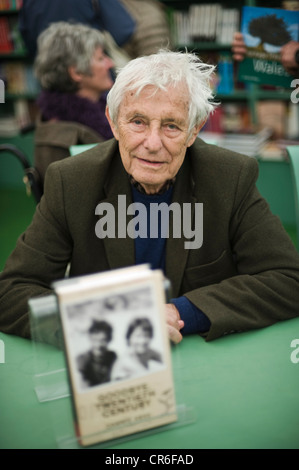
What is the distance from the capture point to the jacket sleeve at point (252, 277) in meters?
1.40

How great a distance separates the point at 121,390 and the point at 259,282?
25.0 inches

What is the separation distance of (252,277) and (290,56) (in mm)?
1483

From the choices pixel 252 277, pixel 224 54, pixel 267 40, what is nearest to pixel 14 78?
pixel 224 54

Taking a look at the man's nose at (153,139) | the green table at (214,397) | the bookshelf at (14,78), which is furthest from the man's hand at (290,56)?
the bookshelf at (14,78)

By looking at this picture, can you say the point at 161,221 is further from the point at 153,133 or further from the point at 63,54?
the point at 63,54

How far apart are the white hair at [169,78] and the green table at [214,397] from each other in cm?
62

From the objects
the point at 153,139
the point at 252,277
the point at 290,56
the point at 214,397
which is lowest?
the point at 214,397

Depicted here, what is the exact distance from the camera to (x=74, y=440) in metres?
1.00

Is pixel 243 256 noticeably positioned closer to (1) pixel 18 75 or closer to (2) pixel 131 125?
(2) pixel 131 125

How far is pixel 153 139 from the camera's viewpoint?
4.78 ft

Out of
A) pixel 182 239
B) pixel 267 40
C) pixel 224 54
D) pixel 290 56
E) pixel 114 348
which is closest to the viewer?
pixel 114 348

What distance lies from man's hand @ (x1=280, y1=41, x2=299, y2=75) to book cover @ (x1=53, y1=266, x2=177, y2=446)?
6.39ft

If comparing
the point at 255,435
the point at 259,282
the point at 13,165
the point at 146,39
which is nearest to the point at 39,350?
the point at 255,435

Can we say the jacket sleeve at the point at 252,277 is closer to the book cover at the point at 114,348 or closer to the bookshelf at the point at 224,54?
the book cover at the point at 114,348
